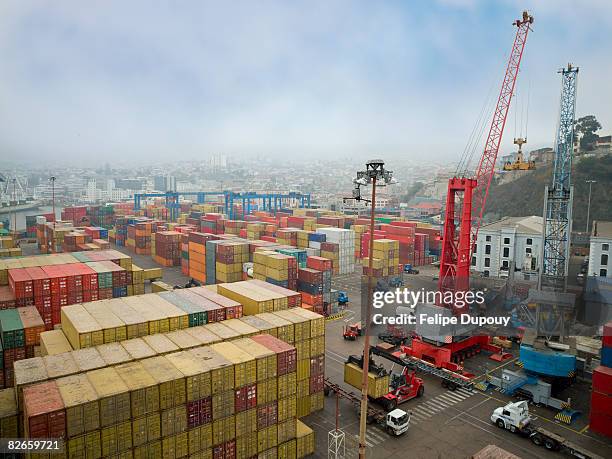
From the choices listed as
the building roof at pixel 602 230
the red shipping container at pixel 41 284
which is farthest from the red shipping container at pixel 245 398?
the building roof at pixel 602 230

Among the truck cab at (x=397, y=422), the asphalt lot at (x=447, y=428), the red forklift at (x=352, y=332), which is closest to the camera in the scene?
the asphalt lot at (x=447, y=428)

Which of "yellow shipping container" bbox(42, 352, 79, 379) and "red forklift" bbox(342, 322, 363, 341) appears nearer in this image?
"yellow shipping container" bbox(42, 352, 79, 379)

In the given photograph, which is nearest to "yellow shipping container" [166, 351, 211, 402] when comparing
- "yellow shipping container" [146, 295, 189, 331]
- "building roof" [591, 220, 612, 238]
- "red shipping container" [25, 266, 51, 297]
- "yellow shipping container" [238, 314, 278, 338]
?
"yellow shipping container" [146, 295, 189, 331]

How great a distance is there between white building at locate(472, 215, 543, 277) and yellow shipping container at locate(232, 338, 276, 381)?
158 ft

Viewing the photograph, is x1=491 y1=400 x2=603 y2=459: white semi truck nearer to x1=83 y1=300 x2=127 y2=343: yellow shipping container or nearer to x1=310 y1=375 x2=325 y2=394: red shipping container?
x1=310 y1=375 x2=325 y2=394: red shipping container

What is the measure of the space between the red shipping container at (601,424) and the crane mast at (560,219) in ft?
53.3

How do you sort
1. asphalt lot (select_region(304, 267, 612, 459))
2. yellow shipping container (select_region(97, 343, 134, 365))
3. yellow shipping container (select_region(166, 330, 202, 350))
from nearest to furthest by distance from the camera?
1. yellow shipping container (select_region(97, 343, 134, 365))
2. yellow shipping container (select_region(166, 330, 202, 350))
3. asphalt lot (select_region(304, 267, 612, 459))

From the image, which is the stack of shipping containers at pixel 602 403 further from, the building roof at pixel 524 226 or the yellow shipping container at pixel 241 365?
the building roof at pixel 524 226

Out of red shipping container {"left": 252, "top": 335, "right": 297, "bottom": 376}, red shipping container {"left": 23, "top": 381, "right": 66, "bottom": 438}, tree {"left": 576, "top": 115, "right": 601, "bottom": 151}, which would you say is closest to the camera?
red shipping container {"left": 23, "top": 381, "right": 66, "bottom": 438}

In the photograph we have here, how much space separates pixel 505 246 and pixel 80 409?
190 ft

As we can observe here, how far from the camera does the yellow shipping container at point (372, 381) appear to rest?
2372 centimetres

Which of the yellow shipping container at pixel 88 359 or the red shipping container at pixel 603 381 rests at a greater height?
the yellow shipping container at pixel 88 359

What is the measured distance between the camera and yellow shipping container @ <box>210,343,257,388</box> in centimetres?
1630

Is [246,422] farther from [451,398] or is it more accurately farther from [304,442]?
[451,398]
